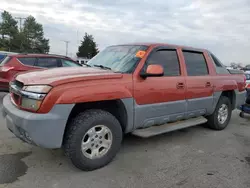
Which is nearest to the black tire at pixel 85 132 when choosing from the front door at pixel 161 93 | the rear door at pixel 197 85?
the front door at pixel 161 93

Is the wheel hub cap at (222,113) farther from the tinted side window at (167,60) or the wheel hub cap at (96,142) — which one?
the wheel hub cap at (96,142)

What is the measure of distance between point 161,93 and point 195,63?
1365mm

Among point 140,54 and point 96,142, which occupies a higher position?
point 140,54

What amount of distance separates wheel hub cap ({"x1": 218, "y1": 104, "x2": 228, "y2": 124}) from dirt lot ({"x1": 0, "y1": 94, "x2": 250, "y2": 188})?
0.88m

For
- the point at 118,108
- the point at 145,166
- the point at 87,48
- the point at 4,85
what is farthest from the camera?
the point at 87,48

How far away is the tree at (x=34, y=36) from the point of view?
255 feet

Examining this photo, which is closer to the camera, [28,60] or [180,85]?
[180,85]

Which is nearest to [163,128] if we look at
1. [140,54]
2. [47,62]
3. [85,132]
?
[140,54]

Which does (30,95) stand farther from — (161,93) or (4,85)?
(4,85)

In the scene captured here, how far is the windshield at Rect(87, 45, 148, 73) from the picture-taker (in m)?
4.00

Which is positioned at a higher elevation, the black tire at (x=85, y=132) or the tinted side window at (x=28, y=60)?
the tinted side window at (x=28, y=60)

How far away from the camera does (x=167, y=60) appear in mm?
4527

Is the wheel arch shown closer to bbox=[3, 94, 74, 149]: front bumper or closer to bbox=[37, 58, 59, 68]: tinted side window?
bbox=[3, 94, 74, 149]: front bumper

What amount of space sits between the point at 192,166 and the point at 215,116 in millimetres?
2209
